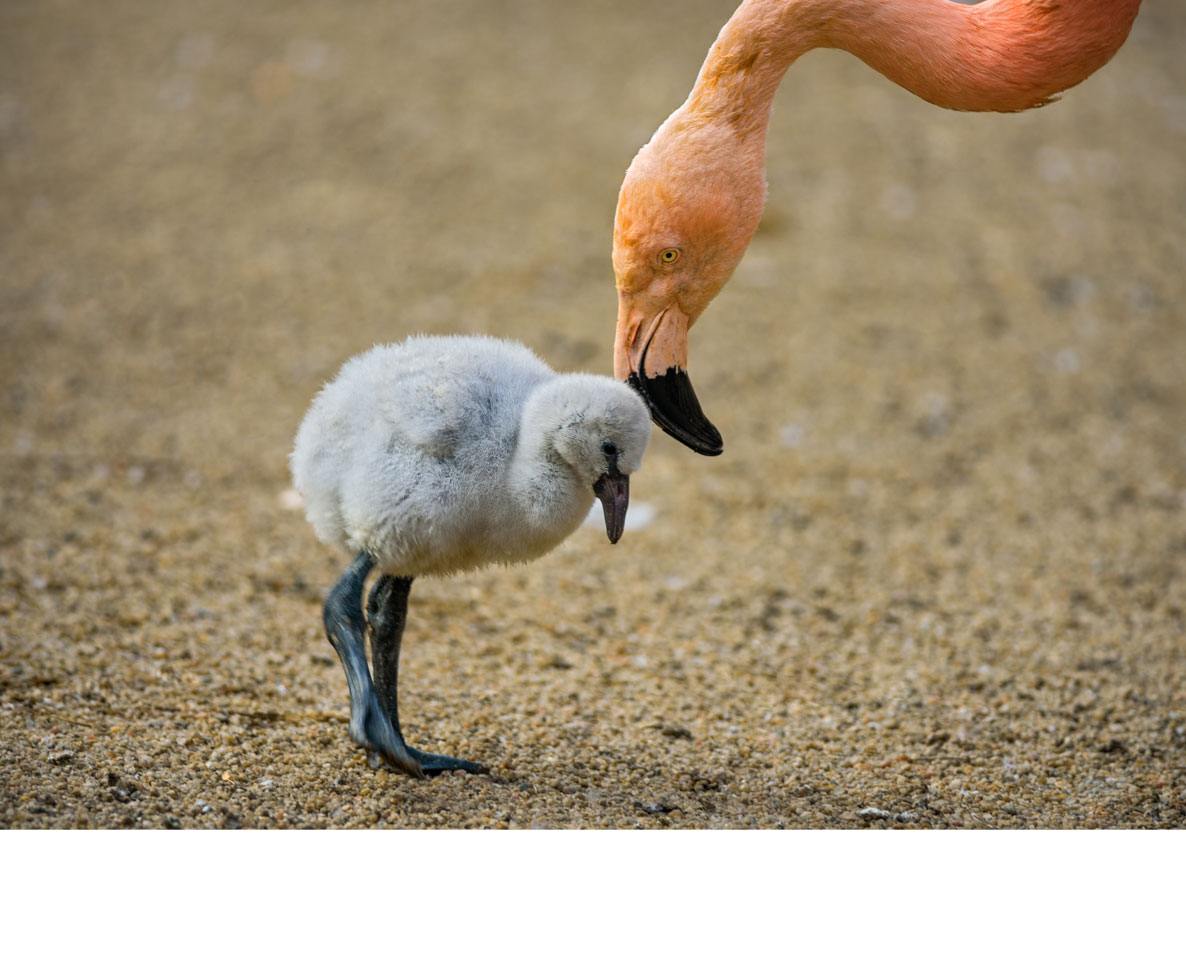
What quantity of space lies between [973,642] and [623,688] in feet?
4.23

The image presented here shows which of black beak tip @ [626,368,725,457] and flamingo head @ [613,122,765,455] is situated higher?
flamingo head @ [613,122,765,455]

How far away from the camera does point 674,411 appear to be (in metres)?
2.98

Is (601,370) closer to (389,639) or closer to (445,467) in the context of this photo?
(389,639)

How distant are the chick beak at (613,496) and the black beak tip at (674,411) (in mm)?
255

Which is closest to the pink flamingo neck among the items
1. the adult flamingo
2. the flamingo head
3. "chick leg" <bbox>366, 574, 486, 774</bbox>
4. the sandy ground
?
the adult flamingo

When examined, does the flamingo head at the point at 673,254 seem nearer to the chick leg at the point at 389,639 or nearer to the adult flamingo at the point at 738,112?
→ the adult flamingo at the point at 738,112

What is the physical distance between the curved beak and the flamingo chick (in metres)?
0.18

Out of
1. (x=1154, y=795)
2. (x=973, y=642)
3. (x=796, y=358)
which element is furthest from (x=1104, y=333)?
(x=1154, y=795)

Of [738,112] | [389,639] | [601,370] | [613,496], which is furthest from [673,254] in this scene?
[601,370]

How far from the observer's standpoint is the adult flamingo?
2.93 metres

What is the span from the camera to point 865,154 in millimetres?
7730

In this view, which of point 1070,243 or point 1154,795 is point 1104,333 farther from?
point 1154,795

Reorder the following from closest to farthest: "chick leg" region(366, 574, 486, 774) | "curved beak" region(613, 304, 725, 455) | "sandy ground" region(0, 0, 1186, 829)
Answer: "curved beak" region(613, 304, 725, 455), "chick leg" region(366, 574, 486, 774), "sandy ground" region(0, 0, 1186, 829)

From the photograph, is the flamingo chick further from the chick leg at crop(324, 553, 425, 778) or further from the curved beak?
the curved beak
